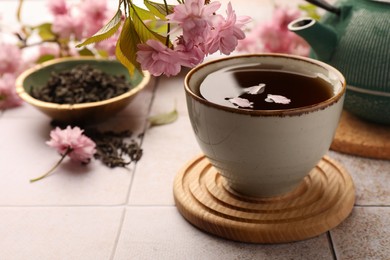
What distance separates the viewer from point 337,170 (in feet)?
2.50

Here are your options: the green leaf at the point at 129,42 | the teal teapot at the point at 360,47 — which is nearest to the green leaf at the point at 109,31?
the green leaf at the point at 129,42

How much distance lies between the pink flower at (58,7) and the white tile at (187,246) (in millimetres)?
507

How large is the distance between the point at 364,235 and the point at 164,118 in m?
0.38

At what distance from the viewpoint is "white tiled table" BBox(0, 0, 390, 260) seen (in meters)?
0.64

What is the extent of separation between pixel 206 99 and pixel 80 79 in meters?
0.37

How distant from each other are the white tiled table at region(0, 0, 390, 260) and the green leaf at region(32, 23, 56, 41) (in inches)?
8.9

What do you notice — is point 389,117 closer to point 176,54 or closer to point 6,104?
point 176,54

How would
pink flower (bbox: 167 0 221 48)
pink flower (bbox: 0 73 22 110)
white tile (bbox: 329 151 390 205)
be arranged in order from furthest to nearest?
pink flower (bbox: 0 73 22 110) < white tile (bbox: 329 151 390 205) < pink flower (bbox: 167 0 221 48)

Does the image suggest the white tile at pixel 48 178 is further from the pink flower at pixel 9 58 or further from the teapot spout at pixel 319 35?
the teapot spout at pixel 319 35

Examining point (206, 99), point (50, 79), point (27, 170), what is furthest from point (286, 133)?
point (50, 79)

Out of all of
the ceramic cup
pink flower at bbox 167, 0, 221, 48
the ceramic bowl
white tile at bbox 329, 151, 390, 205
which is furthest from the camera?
the ceramic bowl

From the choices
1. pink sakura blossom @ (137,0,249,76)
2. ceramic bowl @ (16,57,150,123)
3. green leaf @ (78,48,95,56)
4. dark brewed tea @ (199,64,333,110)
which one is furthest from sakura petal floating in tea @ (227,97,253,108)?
green leaf @ (78,48,95,56)

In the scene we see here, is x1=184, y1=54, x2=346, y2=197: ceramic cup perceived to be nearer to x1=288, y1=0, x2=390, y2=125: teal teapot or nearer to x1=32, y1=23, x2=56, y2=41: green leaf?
x1=288, y1=0, x2=390, y2=125: teal teapot

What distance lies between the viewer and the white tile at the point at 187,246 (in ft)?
2.09
